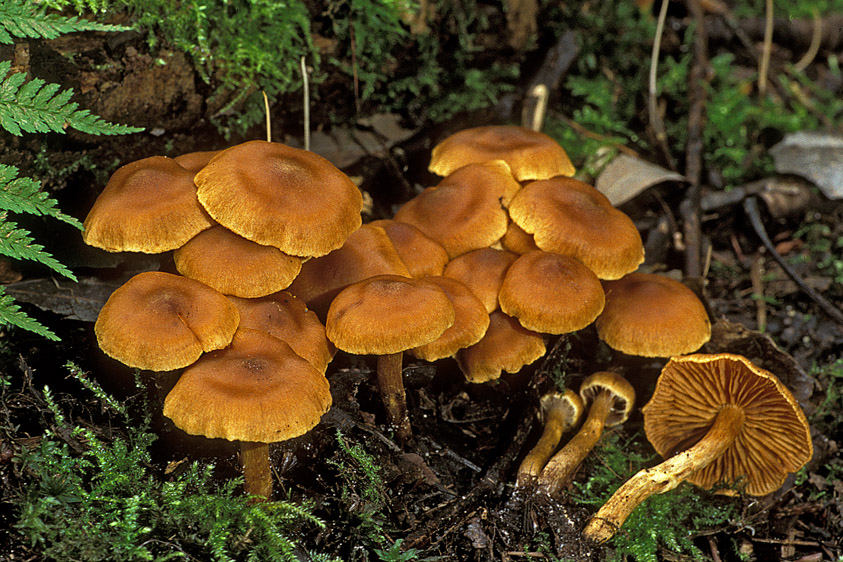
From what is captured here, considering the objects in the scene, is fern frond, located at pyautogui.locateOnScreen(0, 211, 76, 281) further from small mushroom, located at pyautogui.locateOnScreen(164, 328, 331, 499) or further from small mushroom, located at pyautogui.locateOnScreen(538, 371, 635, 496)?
small mushroom, located at pyautogui.locateOnScreen(538, 371, 635, 496)

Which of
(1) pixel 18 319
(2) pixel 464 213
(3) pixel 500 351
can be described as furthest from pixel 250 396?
(2) pixel 464 213

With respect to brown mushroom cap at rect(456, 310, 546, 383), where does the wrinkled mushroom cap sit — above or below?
below

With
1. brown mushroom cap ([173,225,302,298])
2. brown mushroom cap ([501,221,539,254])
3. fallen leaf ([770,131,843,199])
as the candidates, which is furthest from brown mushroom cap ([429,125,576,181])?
fallen leaf ([770,131,843,199])

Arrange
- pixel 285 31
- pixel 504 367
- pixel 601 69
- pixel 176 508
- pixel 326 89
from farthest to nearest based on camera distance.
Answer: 1. pixel 601 69
2. pixel 326 89
3. pixel 285 31
4. pixel 504 367
5. pixel 176 508

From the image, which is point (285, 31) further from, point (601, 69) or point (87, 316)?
point (601, 69)

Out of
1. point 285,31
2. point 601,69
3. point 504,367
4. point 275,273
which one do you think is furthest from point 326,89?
point 601,69

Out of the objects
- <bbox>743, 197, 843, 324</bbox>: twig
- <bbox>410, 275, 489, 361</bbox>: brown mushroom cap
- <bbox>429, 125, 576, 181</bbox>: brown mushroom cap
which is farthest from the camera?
<bbox>743, 197, 843, 324</bbox>: twig

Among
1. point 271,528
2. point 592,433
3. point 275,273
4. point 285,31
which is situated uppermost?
point 285,31
